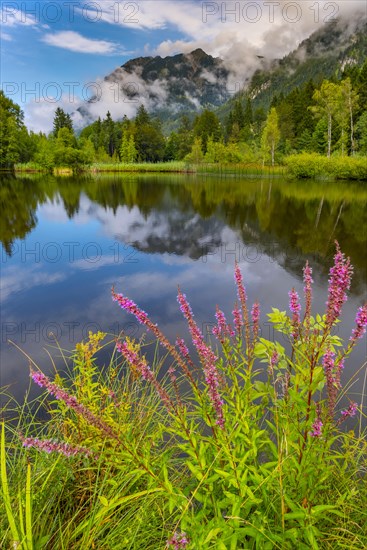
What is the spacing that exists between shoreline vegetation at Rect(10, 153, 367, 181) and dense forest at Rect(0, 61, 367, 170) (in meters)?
3.29

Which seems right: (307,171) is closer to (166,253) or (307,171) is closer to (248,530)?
(166,253)

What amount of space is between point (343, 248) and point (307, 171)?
1854 inches

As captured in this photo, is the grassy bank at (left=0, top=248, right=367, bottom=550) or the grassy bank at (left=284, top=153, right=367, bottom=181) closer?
the grassy bank at (left=0, top=248, right=367, bottom=550)

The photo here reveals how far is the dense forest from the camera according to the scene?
214ft

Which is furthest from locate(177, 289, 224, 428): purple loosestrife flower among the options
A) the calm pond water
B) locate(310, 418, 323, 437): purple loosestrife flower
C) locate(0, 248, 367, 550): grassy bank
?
the calm pond water

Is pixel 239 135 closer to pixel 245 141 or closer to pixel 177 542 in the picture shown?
pixel 245 141

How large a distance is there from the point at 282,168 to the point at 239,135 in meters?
37.5

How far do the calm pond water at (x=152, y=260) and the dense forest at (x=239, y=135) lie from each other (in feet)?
143

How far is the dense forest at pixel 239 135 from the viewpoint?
214ft

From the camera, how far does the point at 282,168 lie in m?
68.9

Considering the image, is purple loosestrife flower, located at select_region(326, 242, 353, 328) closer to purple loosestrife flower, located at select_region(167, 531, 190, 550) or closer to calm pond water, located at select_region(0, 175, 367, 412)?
purple loosestrife flower, located at select_region(167, 531, 190, 550)

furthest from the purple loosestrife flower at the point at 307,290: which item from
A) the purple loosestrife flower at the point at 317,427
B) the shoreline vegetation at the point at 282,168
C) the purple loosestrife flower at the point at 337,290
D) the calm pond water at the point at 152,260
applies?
the shoreline vegetation at the point at 282,168

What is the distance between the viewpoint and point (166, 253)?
17391 millimetres

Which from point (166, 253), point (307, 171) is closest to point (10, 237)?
point (166, 253)
